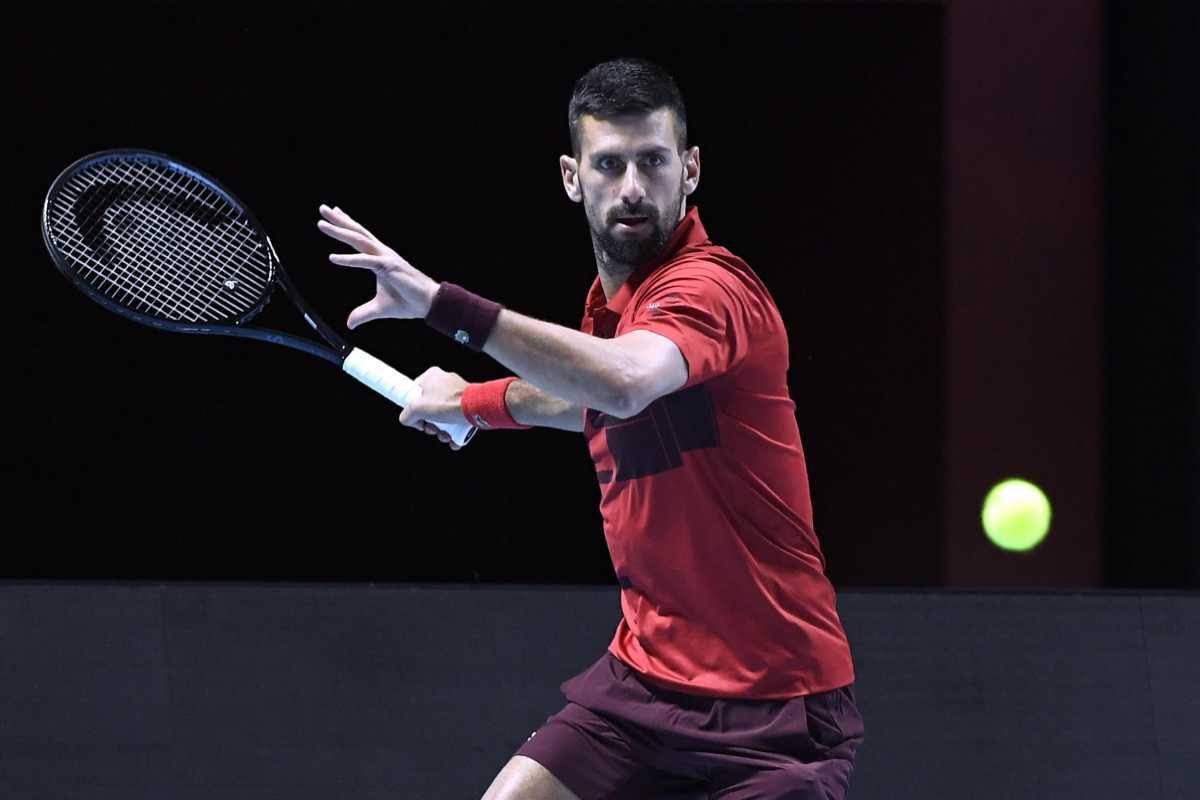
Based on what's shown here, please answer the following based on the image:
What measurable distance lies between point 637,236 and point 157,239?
3.28ft

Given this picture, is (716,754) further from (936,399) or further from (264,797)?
(936,399)

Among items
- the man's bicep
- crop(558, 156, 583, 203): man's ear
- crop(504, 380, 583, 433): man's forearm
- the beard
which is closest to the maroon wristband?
the man's bicep

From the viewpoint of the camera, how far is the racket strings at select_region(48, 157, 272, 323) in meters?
2.54

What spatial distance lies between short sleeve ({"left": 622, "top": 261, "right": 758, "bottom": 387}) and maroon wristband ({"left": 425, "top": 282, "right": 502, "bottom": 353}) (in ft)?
0.58

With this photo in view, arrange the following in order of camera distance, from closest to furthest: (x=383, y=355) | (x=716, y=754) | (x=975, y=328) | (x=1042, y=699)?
(x=716, y=754), (x=1042, y=699), (x=383, y=355), (x=975, y=328)

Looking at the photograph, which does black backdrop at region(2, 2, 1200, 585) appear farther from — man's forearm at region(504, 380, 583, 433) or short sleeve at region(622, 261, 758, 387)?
short sleeve at region(622, 261, 758, 387)

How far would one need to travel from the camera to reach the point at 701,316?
1.71m

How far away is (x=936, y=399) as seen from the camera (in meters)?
3.93

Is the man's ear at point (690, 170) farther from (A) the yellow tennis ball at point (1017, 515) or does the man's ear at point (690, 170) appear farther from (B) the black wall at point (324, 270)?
(A) the yellow tennis ball at point (1017, 515)

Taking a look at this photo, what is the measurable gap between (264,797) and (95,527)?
3.06 feet

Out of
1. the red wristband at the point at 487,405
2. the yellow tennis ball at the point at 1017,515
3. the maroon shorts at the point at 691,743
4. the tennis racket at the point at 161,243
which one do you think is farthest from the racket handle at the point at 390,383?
the yellow tennis ball at the point at 1017,515

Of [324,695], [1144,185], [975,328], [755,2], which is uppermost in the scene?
[755,2]

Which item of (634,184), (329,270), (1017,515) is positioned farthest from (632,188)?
(1017,515)

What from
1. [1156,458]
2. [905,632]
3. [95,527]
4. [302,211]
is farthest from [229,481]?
[1156,458]
